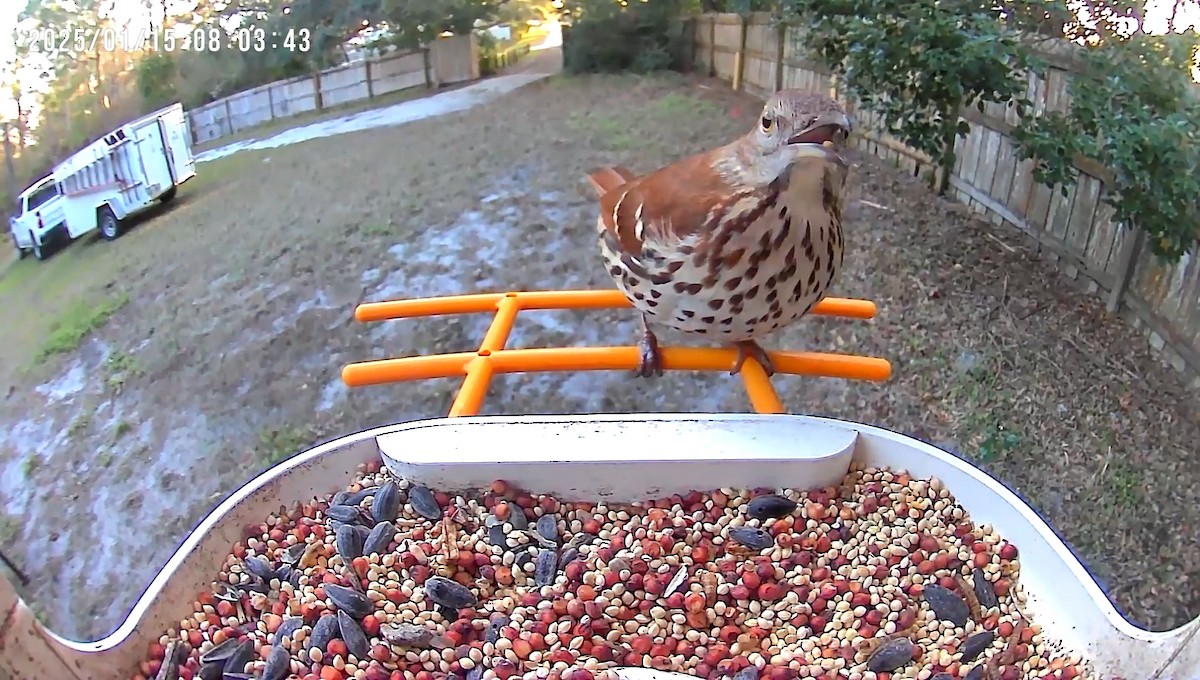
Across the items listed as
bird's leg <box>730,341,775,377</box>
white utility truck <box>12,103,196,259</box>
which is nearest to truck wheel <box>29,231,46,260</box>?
white utility truck <box>12,103,196,259</box>

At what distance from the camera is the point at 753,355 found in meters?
0.97

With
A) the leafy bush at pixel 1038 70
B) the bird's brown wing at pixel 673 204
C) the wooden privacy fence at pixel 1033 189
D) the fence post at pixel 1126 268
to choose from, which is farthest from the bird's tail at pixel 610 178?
the fence post at pixel 1126 268

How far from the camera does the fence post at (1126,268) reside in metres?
1.69

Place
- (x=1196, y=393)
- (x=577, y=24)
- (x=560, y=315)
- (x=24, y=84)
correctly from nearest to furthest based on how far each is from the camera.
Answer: (x=24, y=84)
(x=1196, y=393)
(x=577, y=24)
(x=560, y=315)

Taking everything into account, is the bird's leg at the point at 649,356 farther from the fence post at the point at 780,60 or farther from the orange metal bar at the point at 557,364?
the fence post at the point at 780,60

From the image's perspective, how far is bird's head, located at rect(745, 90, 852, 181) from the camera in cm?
69

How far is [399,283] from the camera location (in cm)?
195

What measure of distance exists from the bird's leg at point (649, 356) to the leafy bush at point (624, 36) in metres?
1.00

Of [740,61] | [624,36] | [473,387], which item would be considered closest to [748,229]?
[473,387]

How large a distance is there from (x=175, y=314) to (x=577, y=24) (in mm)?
985

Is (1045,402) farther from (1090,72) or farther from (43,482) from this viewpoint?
(43,482)


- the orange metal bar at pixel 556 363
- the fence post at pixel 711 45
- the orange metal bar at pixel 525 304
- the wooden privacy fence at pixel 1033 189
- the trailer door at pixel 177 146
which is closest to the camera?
the orange metal bar at pixel 556 363

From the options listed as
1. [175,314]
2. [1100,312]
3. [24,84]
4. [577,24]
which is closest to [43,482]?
[175,314]

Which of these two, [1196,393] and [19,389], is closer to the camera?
[19,389]
